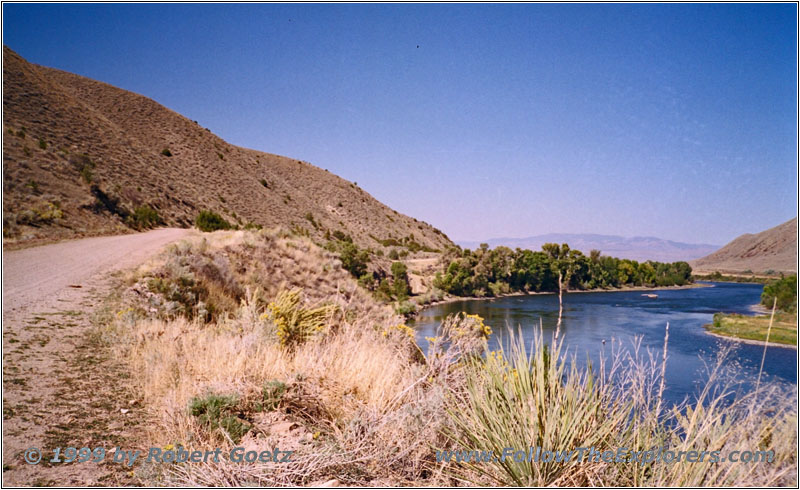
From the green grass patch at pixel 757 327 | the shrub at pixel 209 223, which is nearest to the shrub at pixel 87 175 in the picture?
the shrub at pixel 209 223

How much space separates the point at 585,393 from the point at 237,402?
9.43 feet

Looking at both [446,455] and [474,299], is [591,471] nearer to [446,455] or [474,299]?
[446,455]

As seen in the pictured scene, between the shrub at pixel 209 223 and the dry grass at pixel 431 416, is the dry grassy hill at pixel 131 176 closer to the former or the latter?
the shrub at pixel 209 223

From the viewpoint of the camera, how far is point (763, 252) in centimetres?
1631

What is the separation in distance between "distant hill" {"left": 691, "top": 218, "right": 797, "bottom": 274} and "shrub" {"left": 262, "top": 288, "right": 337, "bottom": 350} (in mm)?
11311

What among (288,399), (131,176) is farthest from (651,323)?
(131,176)

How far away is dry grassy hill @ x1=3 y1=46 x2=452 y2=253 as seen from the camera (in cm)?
1955

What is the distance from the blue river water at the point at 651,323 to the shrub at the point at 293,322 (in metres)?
3.31

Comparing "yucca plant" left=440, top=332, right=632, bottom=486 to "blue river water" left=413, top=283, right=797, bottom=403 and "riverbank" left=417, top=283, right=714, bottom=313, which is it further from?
"riverbank" left=417, top=283, right=714, bottom=313

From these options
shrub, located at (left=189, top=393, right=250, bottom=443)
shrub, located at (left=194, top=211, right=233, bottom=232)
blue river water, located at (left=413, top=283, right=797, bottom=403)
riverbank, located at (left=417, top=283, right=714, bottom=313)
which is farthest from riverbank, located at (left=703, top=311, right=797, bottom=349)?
shrub, located at (left=194, top=211, right=233, bottom=232)

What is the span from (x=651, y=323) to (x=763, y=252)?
809 centimetres

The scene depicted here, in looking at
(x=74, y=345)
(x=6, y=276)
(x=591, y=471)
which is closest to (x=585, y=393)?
(x=591, y=471)

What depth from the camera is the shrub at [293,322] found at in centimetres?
667

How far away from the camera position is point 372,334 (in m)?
6.28
